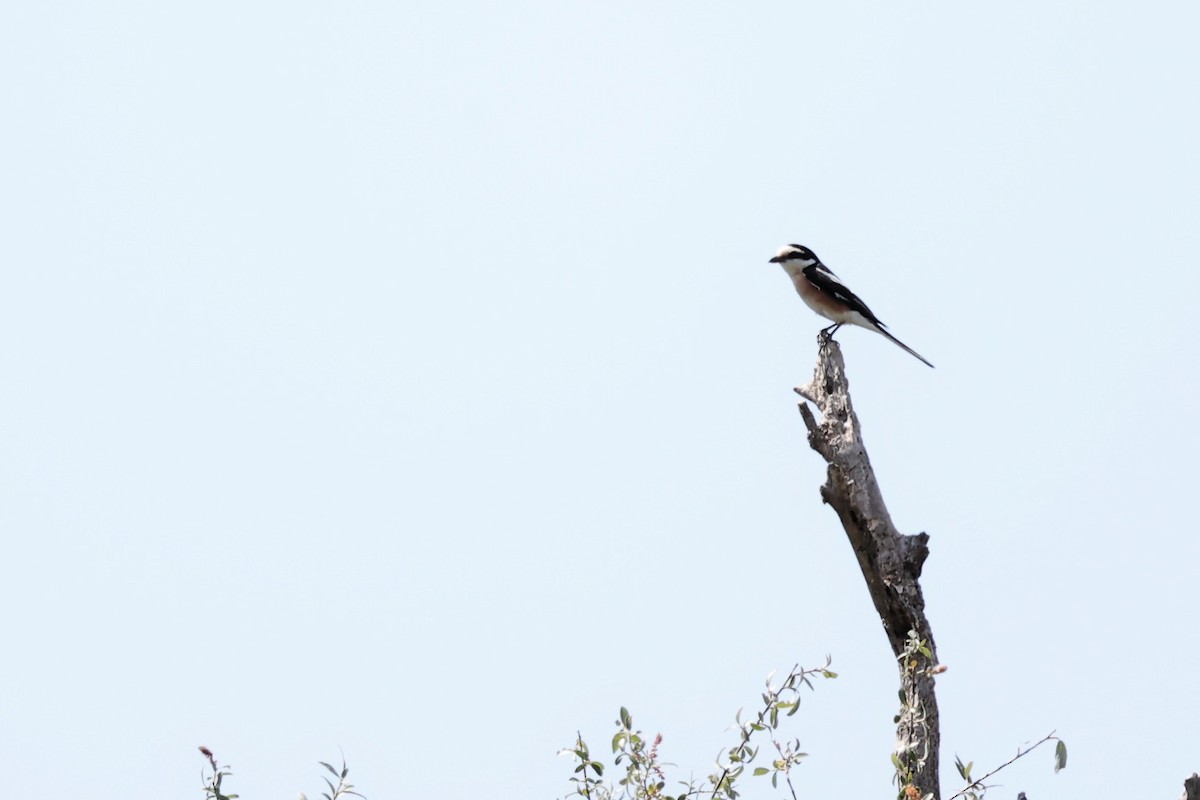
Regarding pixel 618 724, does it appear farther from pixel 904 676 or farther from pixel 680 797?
pixel 904 676

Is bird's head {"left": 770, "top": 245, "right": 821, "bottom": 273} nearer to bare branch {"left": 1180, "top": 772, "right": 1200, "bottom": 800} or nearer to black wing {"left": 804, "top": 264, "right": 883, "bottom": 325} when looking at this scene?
black wing {"left": 804, "top": 264, "right": 883, "bottom": 325}

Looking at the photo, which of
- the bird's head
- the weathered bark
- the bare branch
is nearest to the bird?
the bird's head

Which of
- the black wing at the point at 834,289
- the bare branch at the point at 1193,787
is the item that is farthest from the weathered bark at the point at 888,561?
the black wing at the point at 834,289

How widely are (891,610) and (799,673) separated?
1725 mm

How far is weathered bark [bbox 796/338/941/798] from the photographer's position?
264 inches

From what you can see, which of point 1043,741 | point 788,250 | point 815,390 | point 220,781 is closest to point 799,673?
point 1043,741

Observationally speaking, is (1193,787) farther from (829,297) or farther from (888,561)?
(829,297)

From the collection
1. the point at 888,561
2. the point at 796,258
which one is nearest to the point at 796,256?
the point at 796,258

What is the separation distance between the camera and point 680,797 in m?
5.79

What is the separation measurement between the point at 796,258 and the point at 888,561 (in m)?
5.71

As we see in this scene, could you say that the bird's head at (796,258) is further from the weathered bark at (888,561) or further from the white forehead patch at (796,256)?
the weathered bark at (888,561)

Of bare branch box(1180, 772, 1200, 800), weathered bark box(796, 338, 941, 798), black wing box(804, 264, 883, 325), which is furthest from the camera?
black wing box(804, 264, 883, 325)

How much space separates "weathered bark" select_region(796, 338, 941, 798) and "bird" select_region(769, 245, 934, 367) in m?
3.72

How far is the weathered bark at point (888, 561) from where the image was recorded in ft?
22.0
